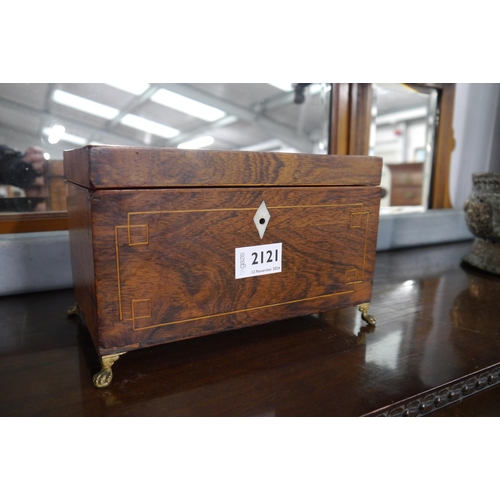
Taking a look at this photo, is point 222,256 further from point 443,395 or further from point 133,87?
point 133,87

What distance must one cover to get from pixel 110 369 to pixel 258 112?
115 cm

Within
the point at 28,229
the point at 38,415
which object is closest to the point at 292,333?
the point at 38,415

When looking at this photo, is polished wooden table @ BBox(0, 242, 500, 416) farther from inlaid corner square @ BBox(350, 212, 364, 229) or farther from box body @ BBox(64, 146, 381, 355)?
inlaid corner square @ BBox(350, 212, 364, 229)

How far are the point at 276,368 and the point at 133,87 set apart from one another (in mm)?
1008

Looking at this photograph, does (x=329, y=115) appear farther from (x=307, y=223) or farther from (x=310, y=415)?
(x=310, y=415)

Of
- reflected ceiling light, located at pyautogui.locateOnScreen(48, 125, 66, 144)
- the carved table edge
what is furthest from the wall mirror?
the carved table edge

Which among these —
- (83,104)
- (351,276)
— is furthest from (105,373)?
(83,104)

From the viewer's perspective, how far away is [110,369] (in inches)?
27.9

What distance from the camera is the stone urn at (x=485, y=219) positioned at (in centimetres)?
136

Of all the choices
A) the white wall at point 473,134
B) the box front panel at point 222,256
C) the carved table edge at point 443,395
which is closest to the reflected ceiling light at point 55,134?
the box front panel at point 222,256

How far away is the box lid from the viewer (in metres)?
0.64

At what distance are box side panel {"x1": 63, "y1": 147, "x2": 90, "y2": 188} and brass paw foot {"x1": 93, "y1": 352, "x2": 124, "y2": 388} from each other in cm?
29

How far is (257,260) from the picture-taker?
31.5 inches

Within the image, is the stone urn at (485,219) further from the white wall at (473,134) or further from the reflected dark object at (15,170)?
the reflected dark object at (15,170)
